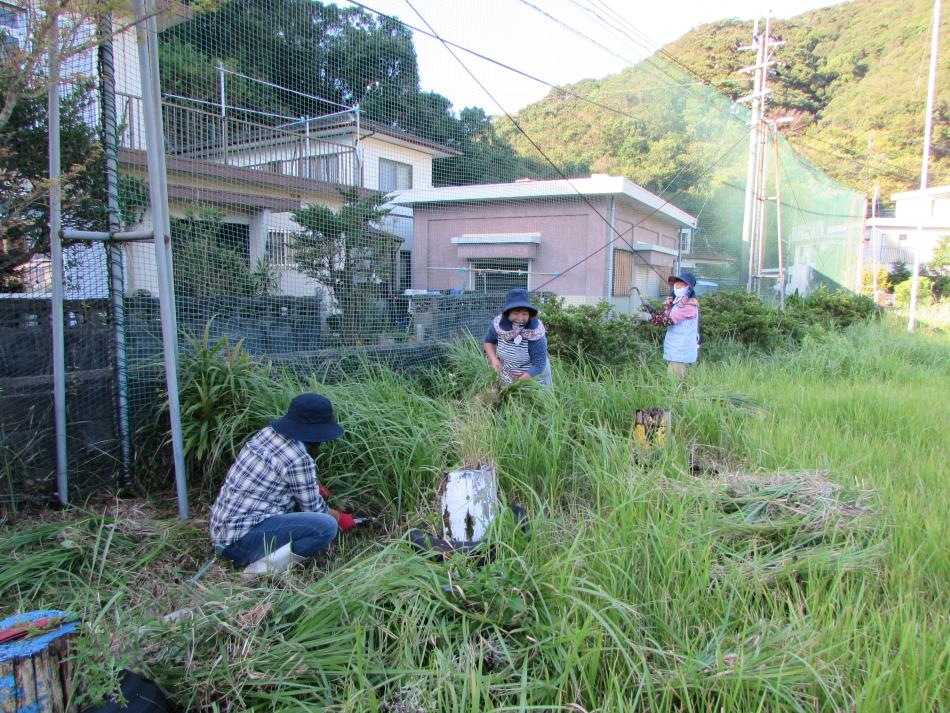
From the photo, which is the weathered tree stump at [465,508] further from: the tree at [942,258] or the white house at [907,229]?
the white house at [907,229]

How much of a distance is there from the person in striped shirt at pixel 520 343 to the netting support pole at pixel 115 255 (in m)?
2.56

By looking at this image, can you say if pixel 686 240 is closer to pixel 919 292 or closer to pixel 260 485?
pixel 919 292

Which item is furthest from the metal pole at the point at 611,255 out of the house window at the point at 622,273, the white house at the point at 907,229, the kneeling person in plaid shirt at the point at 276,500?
the white house at the point at 907,229

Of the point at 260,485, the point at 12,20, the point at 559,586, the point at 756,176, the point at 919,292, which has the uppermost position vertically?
the point at 756,176

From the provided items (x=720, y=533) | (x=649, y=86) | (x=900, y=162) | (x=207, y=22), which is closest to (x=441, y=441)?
(x=720, y=533)

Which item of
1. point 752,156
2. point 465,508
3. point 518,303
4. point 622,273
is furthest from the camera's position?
point 752,156

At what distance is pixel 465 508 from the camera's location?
2.74 m

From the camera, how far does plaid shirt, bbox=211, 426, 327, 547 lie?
285cm

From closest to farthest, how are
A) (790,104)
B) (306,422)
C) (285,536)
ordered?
(285,536), (306,422), (790,104)

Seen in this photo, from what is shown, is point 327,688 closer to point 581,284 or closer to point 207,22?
point 207,22

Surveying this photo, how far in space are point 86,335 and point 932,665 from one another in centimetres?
437

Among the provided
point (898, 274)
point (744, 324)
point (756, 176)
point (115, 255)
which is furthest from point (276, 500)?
point (898, 274)

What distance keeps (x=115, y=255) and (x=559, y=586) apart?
319 centimetres

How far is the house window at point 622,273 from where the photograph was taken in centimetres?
1252
